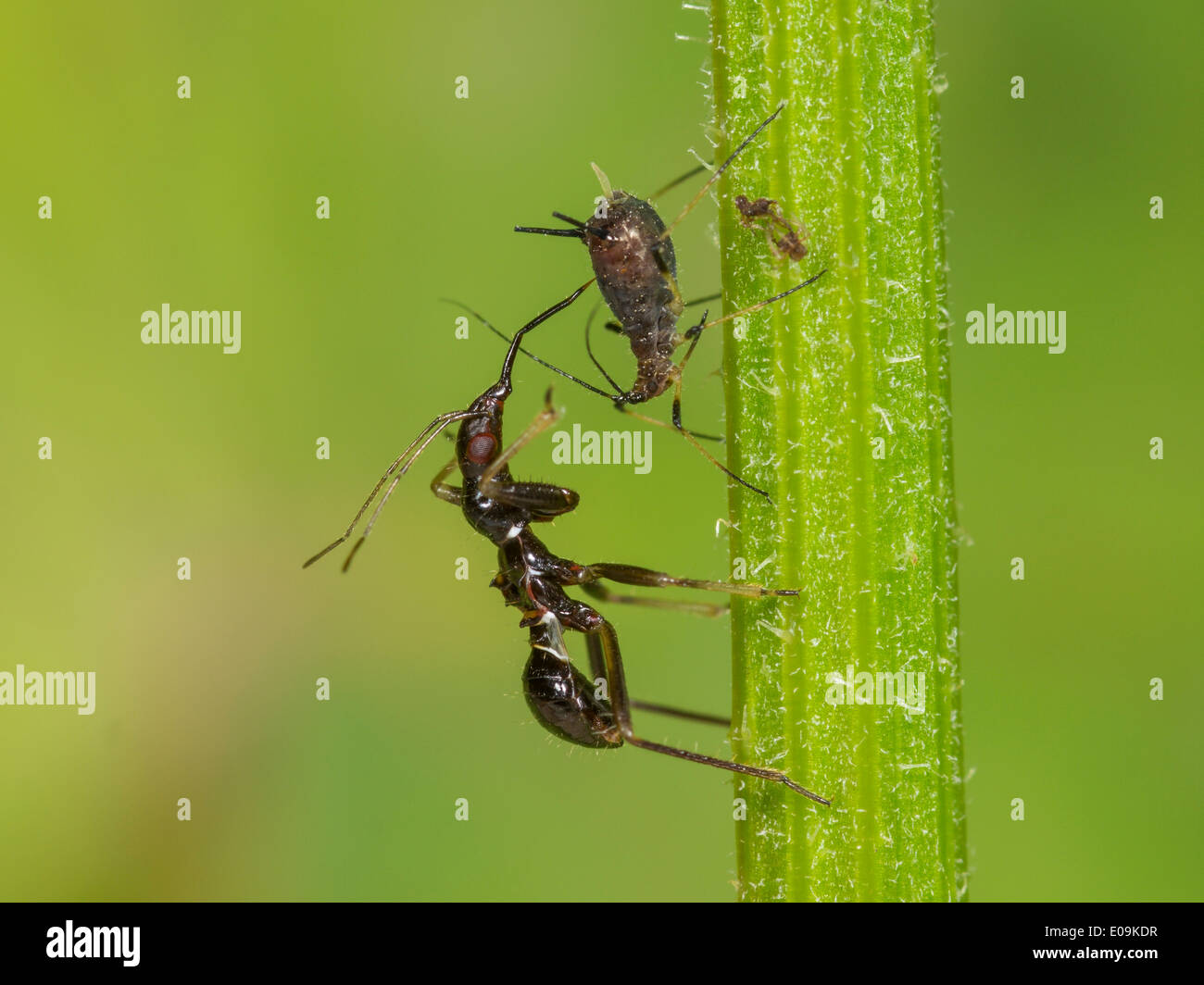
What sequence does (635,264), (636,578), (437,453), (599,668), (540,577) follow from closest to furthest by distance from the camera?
(635,264)
(636,578)
(540,577)
(599,668)
(437,453)

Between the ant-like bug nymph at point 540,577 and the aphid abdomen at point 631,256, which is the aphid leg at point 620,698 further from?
the aphid abdomen at point 631,256

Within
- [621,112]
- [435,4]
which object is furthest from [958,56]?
[435,4]

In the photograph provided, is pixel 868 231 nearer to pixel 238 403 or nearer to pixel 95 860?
pixel 238 403

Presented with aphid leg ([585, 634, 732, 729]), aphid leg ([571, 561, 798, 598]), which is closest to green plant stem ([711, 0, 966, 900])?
aphid leg ([571, 561, 798, 598])

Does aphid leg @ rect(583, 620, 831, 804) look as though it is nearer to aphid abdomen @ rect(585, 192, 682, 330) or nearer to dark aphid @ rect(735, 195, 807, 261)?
aphid abdomen @ rect(585, 192, 682, 330)

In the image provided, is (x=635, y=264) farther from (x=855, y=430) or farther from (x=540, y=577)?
(x=540, y=577)

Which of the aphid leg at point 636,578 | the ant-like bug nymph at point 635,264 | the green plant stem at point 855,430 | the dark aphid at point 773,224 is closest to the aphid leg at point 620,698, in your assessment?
the aphid leg at point 636,578

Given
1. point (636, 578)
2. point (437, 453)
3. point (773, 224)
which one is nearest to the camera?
point (773, 224)

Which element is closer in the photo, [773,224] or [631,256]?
[773,224]

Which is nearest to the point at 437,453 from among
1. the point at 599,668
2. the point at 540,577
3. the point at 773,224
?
the point at 540,577
